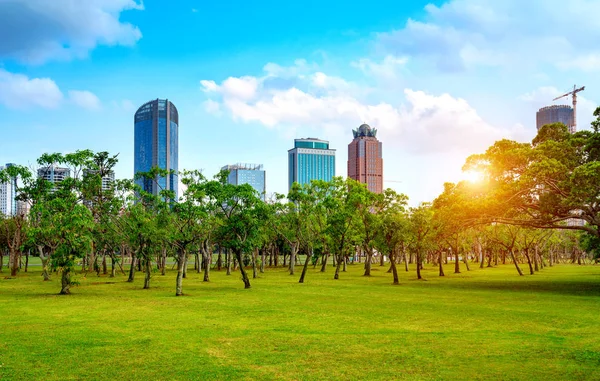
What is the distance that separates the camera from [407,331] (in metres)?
19.6

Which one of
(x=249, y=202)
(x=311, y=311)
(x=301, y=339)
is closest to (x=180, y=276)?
(x=249, y=202)

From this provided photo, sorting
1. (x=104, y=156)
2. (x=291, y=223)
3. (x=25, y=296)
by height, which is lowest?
(x=25, y=296)

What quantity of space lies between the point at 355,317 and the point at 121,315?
1138 centimetres

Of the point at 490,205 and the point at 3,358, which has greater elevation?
the point at 490,205

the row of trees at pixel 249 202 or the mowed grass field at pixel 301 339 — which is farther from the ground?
the row of trees at pixel 249 202

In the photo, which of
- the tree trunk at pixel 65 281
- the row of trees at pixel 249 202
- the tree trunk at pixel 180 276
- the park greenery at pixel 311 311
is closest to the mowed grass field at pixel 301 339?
the park greenery at pixel 311 311

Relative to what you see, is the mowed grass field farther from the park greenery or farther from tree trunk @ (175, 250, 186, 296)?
tree trunk @ (175, 250, 186, 296)

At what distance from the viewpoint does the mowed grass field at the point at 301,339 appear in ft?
45.0

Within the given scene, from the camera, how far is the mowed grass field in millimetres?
13703

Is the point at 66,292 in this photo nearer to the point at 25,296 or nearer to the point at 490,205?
the point at 25,296

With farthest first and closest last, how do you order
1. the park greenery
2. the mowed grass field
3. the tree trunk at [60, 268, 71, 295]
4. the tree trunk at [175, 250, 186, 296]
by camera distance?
1. the tree trunk at [60, 268, 71, 295]
2. the tree trunk at [175, 250, 186, 296]
3. the park greenery
4. the mowed grass field

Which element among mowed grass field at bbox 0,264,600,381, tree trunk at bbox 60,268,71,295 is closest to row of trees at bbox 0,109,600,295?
tree trunk at bbox 60,268,71,295

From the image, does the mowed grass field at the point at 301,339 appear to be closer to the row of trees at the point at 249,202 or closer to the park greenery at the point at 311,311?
the park greenery at the point at 311,311

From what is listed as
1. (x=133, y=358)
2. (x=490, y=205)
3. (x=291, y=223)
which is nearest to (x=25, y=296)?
(x=133, y=358)
